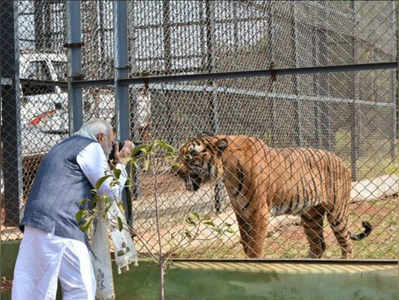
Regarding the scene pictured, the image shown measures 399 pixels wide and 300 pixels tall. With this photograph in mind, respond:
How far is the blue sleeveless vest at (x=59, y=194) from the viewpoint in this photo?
372 cm

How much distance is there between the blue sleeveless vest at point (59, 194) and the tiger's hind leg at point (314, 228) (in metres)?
2.97

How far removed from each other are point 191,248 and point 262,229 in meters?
1.08

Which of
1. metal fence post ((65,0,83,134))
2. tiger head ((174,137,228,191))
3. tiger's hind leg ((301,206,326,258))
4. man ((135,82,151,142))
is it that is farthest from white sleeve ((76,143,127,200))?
tiger's hind leg ((301,206,326,258))

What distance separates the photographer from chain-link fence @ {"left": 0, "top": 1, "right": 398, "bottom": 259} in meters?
5.79

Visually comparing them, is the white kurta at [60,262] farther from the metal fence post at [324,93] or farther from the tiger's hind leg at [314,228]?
the metal fence post at [324,93]

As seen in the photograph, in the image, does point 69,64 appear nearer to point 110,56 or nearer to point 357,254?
point 110,56

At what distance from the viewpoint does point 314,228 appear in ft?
20.9

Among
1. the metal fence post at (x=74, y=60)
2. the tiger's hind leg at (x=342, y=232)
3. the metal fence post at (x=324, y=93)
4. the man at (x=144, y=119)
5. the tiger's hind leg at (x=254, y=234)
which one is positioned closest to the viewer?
the metal fence post at (x=74, y=60)

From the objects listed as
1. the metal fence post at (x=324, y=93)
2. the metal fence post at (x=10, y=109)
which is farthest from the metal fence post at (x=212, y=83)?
the metal fence post at (x=10, y=109)

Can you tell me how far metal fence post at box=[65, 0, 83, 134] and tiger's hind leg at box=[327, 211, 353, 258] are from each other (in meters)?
2.69

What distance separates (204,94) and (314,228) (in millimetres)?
1953

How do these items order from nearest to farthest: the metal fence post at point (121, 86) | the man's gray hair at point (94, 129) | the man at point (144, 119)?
the man's gray hair at point (94, 129), the metal fence post at point (121, 86), the man at point (144, 119)

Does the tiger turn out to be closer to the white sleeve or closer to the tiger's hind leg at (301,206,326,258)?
the tiger's hind leg at (301,206,326,258)

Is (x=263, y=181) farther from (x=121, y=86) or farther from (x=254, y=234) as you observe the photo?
(x=121, y=86)
